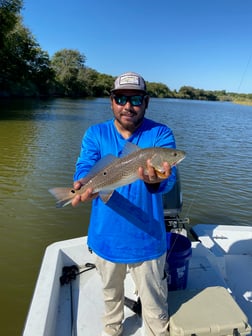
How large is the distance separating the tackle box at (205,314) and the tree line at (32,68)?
26467 millimetres

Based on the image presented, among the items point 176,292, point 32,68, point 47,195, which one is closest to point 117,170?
point 176,292

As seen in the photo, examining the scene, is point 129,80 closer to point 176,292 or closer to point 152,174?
point 152,174

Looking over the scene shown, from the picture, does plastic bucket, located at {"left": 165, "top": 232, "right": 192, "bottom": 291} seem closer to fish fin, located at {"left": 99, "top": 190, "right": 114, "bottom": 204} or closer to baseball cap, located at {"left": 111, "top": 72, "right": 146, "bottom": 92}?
fish fin, located at {"left": 99, "top": 190, "right": 114, "bottom": 204}

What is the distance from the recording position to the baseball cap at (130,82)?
8.65 feet

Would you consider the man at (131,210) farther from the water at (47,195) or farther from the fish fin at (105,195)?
the water at (47,195)

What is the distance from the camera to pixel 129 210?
2658 millimetres

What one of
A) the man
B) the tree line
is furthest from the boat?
the tree line

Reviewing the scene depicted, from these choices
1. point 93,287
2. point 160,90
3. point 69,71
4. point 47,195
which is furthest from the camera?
point 160,90

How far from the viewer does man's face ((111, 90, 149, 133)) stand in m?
2.67

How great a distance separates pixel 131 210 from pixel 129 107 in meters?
0.89

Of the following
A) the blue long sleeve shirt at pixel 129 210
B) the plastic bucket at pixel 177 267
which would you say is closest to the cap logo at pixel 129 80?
the blue long sleeve shirt at pixel 129 210

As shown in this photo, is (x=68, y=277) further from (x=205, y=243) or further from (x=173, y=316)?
(x=205, y=243)

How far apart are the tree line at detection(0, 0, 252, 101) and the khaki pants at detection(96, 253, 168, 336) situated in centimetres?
2654

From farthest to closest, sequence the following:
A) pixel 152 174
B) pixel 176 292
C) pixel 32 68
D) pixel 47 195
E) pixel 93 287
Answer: pixel 32 68
pixel 47 195
pixel 93 287
pixel 176 292
pixel 152 174
